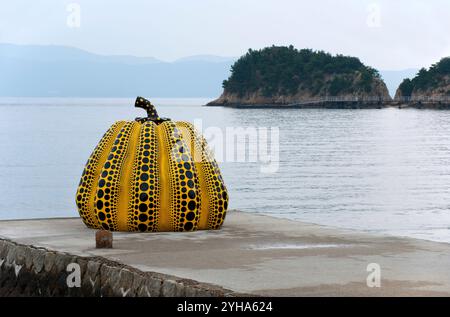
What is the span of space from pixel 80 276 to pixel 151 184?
3915mm

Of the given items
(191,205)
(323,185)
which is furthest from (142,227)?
(323,185)

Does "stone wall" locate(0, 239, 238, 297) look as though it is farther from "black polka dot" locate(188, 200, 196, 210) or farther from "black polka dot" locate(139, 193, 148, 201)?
"black polka dot" locate(188, 200, 196, 210)

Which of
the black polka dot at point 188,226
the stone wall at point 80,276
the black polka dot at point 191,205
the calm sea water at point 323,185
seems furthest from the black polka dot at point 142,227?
the calm sea water at point 323,185

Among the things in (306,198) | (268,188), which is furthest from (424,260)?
(268,188)

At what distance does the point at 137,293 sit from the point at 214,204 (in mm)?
5801

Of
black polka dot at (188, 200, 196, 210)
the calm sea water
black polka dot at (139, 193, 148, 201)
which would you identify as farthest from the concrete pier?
the calm sea water

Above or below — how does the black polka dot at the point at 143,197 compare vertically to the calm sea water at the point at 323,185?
above

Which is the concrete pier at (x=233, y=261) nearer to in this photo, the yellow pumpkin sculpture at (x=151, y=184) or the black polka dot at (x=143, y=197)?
the yellow pumpkin sculpture at (x=151, y=184)

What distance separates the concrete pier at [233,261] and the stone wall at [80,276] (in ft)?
0.05

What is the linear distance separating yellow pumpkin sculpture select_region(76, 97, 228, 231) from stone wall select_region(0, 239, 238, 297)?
2.37 meters

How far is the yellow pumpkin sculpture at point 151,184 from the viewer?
21078mm
